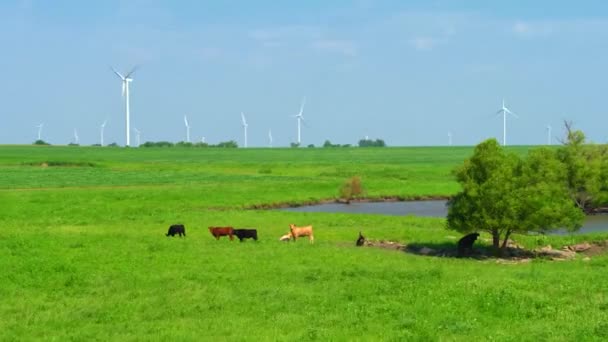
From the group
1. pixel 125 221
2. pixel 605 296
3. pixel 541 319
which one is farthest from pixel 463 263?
pixel 125 221

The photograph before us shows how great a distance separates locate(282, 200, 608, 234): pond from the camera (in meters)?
49.6

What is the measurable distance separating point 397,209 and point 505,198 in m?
25.2

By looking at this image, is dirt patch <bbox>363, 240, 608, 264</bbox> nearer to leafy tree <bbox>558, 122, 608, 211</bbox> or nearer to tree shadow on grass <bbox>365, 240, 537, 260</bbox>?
tree shadow on grass <bbox>365, 240, 537, 260</bbox>

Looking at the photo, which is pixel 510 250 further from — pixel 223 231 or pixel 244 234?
pixel 223 231

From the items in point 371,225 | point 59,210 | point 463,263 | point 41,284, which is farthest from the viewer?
point 59,210

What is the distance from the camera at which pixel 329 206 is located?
5756cm

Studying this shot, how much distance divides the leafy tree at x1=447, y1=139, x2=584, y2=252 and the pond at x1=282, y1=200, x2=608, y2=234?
1605cm

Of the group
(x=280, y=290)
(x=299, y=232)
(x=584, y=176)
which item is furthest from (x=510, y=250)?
(x=584, y=176)

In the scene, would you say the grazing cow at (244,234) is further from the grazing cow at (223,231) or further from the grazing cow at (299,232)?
the grazing cow at (299,232)

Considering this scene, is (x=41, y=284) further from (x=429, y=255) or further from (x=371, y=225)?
(x=371, y=225)

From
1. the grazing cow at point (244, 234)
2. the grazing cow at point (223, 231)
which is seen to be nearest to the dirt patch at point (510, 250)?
the grazing cow at point (244, 234)

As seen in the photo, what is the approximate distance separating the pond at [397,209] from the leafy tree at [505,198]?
1605 cm

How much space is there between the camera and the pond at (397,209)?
163ft

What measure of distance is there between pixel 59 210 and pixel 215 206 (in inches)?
408
